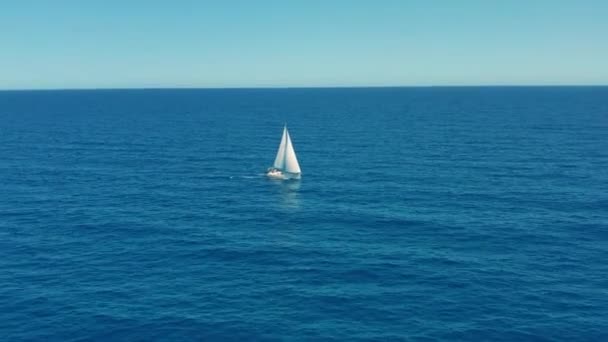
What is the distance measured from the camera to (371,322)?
56719 mm

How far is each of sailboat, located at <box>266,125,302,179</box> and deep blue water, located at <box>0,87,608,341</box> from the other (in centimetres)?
464

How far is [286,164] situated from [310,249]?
47780mm

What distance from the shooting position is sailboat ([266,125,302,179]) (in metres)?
123

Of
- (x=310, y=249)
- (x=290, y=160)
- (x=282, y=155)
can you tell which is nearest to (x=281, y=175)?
(x=290, y=160)

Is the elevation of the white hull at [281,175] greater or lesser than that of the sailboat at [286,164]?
lesser

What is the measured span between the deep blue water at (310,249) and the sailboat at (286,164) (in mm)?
4638

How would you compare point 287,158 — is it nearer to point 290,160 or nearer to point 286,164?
point 290,160

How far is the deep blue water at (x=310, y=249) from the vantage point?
2231 inches

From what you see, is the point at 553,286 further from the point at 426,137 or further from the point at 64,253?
the point at 426,137

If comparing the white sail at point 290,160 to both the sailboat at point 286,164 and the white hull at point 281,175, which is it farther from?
the white hull at point 281,175

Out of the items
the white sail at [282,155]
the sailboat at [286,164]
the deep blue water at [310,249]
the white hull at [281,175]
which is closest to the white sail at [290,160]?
the sailboat at [286,164]

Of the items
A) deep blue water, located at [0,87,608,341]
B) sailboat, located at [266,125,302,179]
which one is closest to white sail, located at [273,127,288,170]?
sailboat, located at [266,125,302,179]

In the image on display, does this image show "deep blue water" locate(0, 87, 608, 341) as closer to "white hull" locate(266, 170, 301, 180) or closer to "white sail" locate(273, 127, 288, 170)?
"white hull" locate(266, 170, 301, 180)

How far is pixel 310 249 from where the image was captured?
256ft
